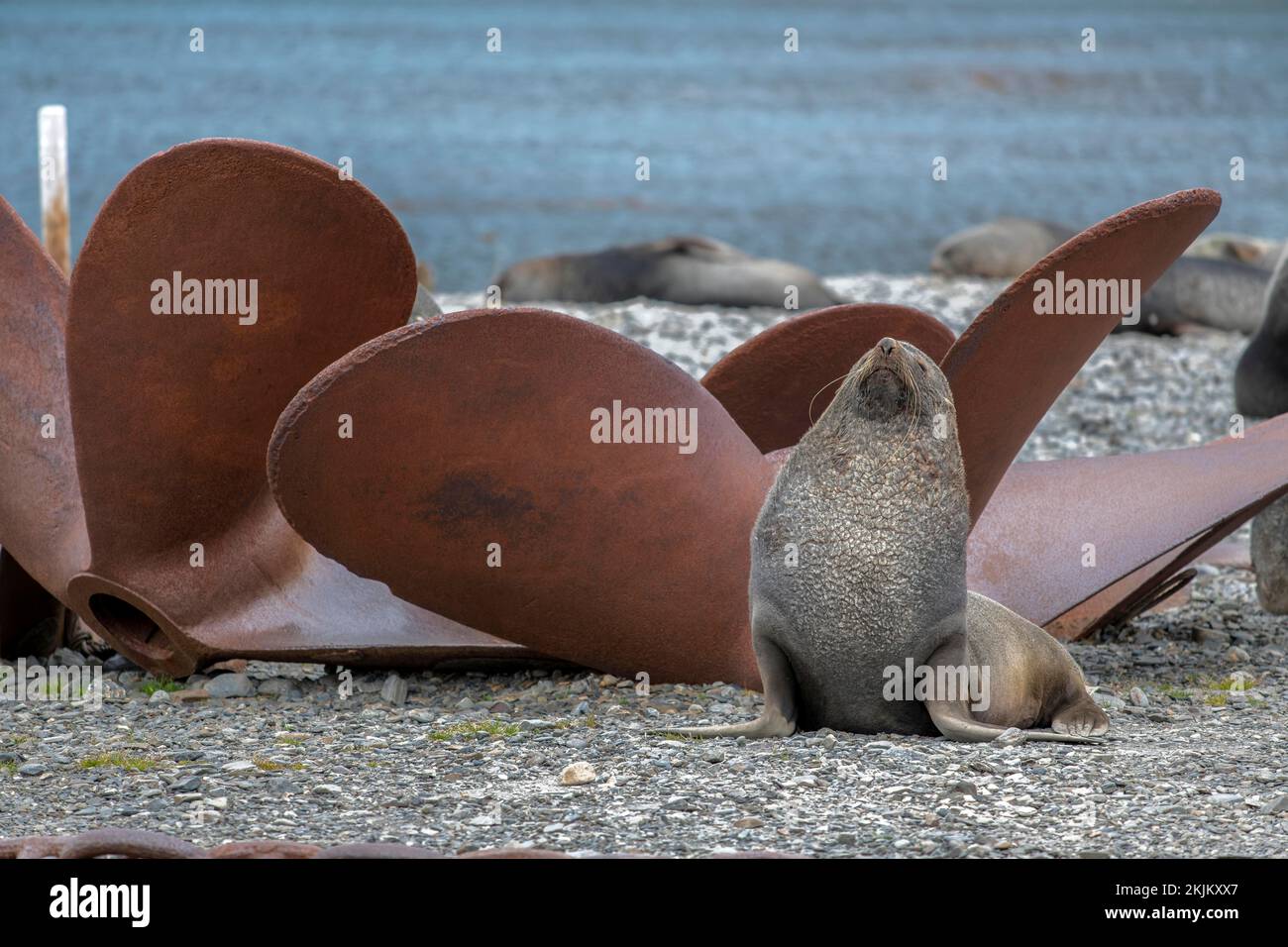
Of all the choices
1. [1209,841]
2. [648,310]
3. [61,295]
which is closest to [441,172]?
[648,310]

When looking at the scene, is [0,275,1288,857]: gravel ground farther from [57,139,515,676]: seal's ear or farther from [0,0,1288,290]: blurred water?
[0,0,1288,290]: blurred water

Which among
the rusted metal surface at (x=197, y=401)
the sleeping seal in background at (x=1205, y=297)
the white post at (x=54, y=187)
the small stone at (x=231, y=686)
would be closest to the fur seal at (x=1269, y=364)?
the sleeping seal in background at (x=1205, y=297)

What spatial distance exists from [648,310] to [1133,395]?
385cm

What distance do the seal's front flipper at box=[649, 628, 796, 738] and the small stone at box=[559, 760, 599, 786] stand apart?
0.49 meters

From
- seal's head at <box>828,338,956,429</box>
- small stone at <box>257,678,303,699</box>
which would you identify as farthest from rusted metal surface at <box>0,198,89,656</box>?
seal's head at <box>828,338,956,429</box>

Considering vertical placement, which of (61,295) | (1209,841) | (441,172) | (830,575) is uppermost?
(441,172)

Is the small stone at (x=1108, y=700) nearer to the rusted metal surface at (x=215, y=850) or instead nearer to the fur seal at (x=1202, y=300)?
the rusted metal surface at (x=215, y=850)

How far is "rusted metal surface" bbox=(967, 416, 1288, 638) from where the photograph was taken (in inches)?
249

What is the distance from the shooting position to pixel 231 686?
5.98 meters

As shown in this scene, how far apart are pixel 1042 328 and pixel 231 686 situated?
9.60ft

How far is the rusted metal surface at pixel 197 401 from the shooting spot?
18.1ft

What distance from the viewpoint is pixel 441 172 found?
1598 inches

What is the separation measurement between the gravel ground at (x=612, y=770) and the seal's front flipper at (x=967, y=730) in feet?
0.19
